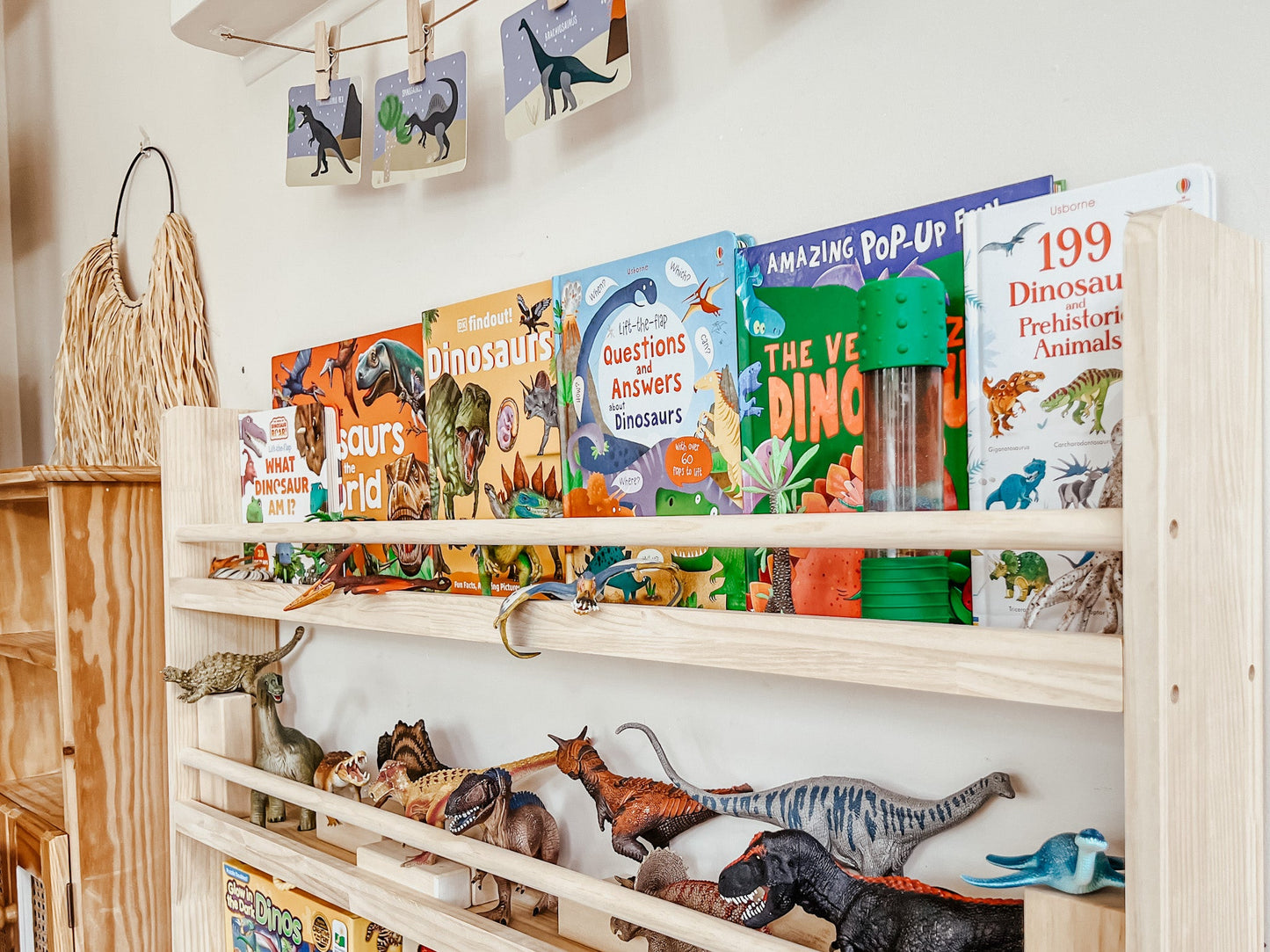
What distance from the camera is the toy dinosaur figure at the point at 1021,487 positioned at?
61cm

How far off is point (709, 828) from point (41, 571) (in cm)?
141

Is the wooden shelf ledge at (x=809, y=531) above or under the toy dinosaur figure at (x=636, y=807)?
above

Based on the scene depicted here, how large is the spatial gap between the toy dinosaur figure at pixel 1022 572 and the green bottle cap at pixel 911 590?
0.13ft

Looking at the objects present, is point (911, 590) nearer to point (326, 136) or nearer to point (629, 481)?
point (629, 481)

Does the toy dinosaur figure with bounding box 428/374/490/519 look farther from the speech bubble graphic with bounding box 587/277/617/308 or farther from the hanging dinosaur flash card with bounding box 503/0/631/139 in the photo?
the hanging dinosaur flash card with bounding box 503/0/631/139

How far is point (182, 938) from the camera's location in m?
1.25

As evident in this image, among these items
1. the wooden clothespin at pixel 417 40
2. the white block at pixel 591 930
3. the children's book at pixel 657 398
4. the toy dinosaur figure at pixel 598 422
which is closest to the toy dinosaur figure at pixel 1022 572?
the children's book at pixel 657 398

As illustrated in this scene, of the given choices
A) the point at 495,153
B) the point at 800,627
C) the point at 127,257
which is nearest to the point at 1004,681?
the point at 800,627

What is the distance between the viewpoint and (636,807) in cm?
81

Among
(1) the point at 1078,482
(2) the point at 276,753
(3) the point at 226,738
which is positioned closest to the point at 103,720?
(3) the point at 226,738

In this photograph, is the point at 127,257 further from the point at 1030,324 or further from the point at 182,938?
the point at 1030,324

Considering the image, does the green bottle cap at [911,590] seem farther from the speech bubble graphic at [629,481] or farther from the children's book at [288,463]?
the children's book at [288,463]

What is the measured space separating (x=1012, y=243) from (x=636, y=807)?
51 centimetres

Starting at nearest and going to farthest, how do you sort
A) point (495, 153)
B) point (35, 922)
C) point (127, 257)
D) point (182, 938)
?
point (495, 153)
point (182, 938)
point (35, 922)
point (127, 257)
